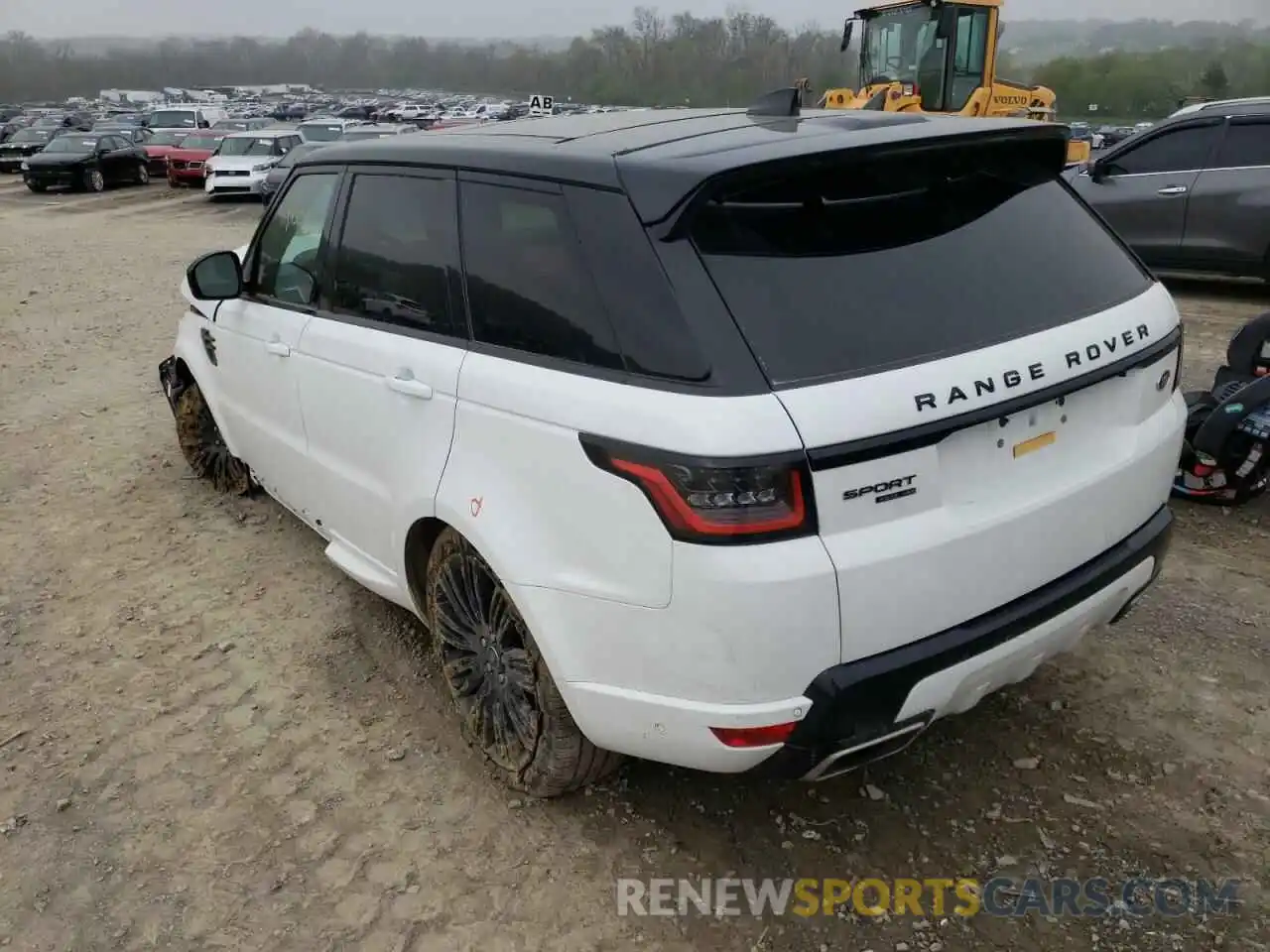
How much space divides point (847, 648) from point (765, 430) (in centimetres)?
51

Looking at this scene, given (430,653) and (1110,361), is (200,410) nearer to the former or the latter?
(430,653)

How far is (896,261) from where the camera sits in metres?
2.34

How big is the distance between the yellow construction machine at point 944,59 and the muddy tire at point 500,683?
42.4ft

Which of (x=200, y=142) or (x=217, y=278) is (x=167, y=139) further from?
(x=217, y=278)

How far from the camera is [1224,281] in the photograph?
9.92 meters

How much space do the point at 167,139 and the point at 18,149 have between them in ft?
17.3

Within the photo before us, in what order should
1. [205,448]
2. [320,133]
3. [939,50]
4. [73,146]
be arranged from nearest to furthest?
1. [205,448]
2. [939,50]
3. [73,146]
4. [320,133]

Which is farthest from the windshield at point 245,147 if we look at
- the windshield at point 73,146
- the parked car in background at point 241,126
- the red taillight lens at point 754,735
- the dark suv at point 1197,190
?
the red taillight lens at point 754,735

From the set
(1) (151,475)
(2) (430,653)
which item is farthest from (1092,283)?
(1) (151,475)

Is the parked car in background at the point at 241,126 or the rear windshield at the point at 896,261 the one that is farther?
the parked car in background at the point at 241,126

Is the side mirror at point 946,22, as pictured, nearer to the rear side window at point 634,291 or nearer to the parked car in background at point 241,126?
the rear side window at point 634,291

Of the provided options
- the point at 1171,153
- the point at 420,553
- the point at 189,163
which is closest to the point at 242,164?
the point at 189,163

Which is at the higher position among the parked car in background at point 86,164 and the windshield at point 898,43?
the windshield at point 898,43

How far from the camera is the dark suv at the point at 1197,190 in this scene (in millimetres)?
8641
